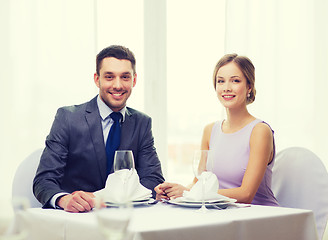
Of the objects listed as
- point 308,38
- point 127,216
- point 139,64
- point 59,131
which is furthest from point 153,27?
point 127,216

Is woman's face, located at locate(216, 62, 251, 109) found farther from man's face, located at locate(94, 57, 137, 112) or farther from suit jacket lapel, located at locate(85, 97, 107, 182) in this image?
suit jacket lapel, located at locate(85, 97, 107, 182)

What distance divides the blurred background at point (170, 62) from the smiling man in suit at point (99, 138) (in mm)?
947

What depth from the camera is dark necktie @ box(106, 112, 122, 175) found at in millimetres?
2238

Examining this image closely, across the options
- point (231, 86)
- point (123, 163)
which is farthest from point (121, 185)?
point (231, 86)

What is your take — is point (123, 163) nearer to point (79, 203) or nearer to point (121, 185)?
point (121, 185)

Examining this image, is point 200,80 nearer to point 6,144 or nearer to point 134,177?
point 6,144

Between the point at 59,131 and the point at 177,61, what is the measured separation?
5.73 feet

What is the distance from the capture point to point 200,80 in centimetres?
375

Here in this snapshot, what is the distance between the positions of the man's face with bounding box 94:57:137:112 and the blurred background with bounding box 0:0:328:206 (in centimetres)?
101

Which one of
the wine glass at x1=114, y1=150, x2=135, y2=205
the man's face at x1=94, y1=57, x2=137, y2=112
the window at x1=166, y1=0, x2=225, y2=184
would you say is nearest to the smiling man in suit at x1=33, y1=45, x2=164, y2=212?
the man's face at x1=94, y1=57, x2=137, y2=112

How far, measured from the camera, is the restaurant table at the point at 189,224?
4.38 feet

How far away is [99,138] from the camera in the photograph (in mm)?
2205

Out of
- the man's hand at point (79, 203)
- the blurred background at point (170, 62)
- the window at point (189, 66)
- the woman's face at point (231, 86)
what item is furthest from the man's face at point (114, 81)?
the window at point (189, 66)

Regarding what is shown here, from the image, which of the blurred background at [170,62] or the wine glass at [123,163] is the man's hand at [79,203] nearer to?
the wine glass at [123,163]
